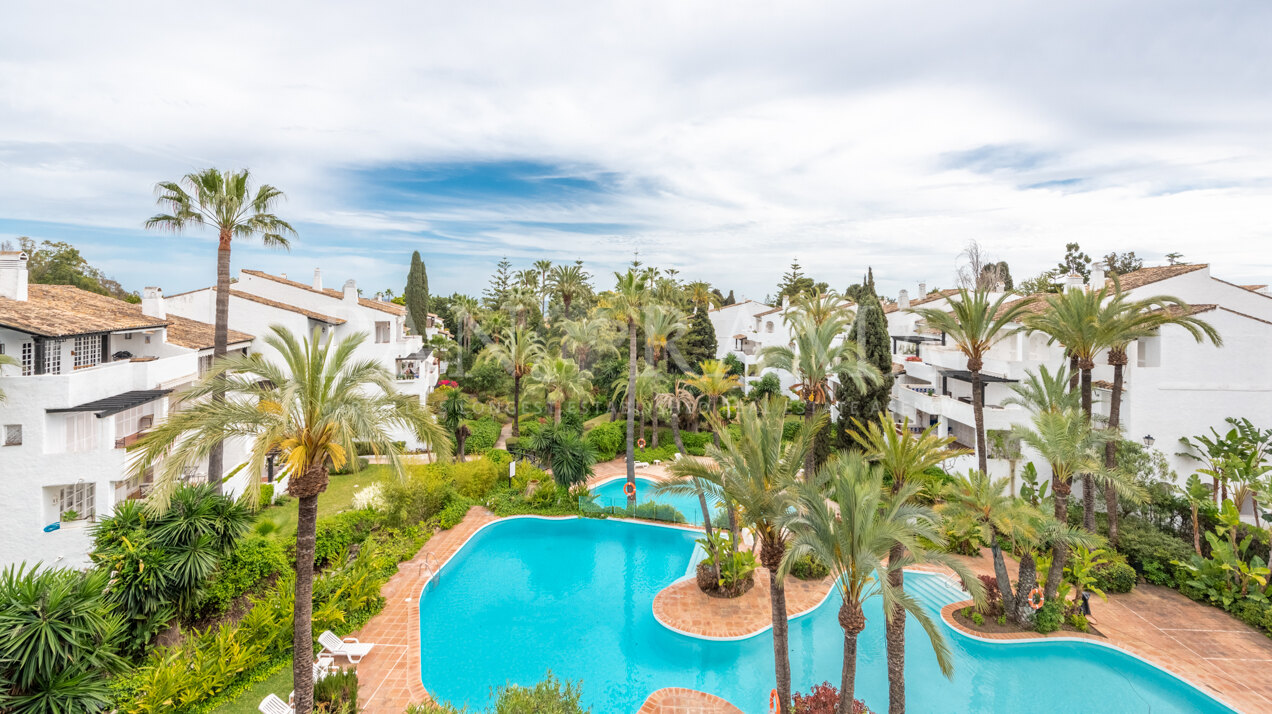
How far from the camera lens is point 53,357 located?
707 inches

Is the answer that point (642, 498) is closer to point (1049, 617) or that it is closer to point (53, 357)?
point (1049, 617)

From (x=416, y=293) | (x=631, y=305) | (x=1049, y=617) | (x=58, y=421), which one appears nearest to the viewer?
(x=1049, y=617)

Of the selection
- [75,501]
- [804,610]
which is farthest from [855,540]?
[75,501]

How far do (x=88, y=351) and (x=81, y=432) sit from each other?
4.02m

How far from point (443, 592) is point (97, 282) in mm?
56192

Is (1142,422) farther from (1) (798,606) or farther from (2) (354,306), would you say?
(2) (354,306)

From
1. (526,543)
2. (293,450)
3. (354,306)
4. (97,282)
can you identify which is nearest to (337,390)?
(293,450)

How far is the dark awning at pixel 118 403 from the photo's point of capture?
53.6ft

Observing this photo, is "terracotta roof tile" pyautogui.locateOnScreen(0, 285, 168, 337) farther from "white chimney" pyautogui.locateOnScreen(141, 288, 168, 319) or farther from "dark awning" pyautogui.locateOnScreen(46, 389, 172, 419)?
"dark awning" pyautogui.locateOnScreen(46, 389, 172, 419)

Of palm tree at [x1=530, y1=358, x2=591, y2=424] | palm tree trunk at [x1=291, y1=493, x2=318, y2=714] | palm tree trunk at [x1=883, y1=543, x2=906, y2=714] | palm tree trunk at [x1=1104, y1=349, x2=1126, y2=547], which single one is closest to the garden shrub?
palm tree trunk at [x1=883, y1=543, x2=906, y2=714]

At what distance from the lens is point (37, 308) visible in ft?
60.7

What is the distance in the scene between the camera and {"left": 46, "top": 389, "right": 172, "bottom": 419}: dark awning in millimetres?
16344

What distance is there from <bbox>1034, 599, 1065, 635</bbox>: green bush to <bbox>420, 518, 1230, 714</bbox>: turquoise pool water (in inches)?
17.2

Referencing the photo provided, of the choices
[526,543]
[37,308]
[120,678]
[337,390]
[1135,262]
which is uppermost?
[1135,262]
